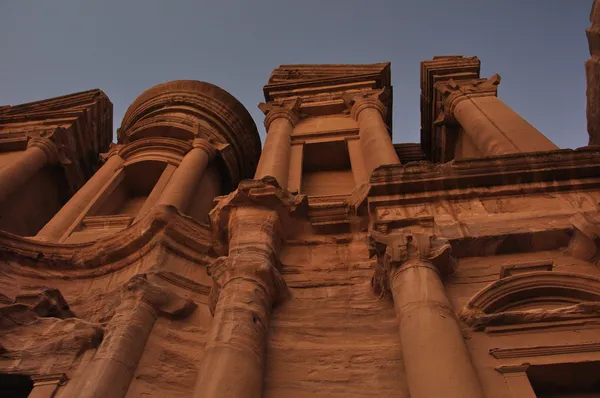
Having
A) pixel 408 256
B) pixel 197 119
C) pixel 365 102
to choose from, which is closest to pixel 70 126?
pixel 197 119

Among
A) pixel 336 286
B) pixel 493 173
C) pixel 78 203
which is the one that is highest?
pixel 78 203

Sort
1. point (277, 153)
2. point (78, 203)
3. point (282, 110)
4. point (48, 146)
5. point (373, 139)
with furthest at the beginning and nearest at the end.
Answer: point (48, 146) → point (282, 110) → point (78, 203) → point (373, 139) → point (277, 153)

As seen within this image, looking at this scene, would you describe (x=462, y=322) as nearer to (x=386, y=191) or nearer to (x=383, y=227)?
(x=383, y=227)

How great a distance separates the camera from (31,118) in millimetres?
19438

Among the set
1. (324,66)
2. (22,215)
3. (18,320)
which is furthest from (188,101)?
(18,320)

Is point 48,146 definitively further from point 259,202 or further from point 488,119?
point 488,119

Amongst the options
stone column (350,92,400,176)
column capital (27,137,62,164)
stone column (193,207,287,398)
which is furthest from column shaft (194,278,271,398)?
column capital (27,137,62,164)

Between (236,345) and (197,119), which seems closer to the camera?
(236,345)

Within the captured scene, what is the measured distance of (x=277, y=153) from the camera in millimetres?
12969

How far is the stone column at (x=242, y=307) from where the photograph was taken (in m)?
5.41

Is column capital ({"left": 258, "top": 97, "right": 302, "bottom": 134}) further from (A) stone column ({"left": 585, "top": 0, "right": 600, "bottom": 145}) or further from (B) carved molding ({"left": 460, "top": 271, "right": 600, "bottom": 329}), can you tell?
(B) carved molding ({"left": 460, "top": 271, "right": 600, "bottom": 329})

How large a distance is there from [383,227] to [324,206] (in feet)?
4.66

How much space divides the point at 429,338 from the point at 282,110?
12058 mm

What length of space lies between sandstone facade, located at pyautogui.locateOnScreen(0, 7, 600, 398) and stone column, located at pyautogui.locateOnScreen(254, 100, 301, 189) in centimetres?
14
